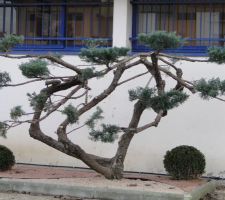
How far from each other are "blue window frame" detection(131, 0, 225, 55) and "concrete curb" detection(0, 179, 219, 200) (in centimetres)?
305

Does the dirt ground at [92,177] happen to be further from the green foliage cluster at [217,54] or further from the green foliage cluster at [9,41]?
the green foliage cluster at [9,41]

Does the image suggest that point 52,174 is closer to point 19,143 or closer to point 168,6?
point 19,143

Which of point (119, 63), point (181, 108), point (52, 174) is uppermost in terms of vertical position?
point (119, 63)

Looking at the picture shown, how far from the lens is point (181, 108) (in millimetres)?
11188

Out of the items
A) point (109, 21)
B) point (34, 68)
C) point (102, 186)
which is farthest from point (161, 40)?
point (109, 21)

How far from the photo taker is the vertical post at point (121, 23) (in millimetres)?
11664

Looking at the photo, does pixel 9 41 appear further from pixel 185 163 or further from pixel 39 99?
pixel 185 163

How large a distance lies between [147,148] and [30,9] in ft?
13.2

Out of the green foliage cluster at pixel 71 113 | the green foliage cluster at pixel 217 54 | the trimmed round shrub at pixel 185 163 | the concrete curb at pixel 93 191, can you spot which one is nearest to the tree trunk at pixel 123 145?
the concrete curb at pixel 93 191

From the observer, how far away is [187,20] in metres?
11.9

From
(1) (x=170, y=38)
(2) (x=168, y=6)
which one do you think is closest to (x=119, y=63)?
(1) (x=170, y=38)

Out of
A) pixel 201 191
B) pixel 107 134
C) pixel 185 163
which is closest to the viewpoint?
pixel 201 191

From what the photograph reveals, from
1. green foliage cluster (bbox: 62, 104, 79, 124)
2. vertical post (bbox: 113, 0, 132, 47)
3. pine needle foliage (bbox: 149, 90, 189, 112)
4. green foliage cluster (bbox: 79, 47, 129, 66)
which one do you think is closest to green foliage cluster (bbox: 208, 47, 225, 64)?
pine needle foliage (bbox: 149, 90, 189, 112)

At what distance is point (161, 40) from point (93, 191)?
2.59 metres
